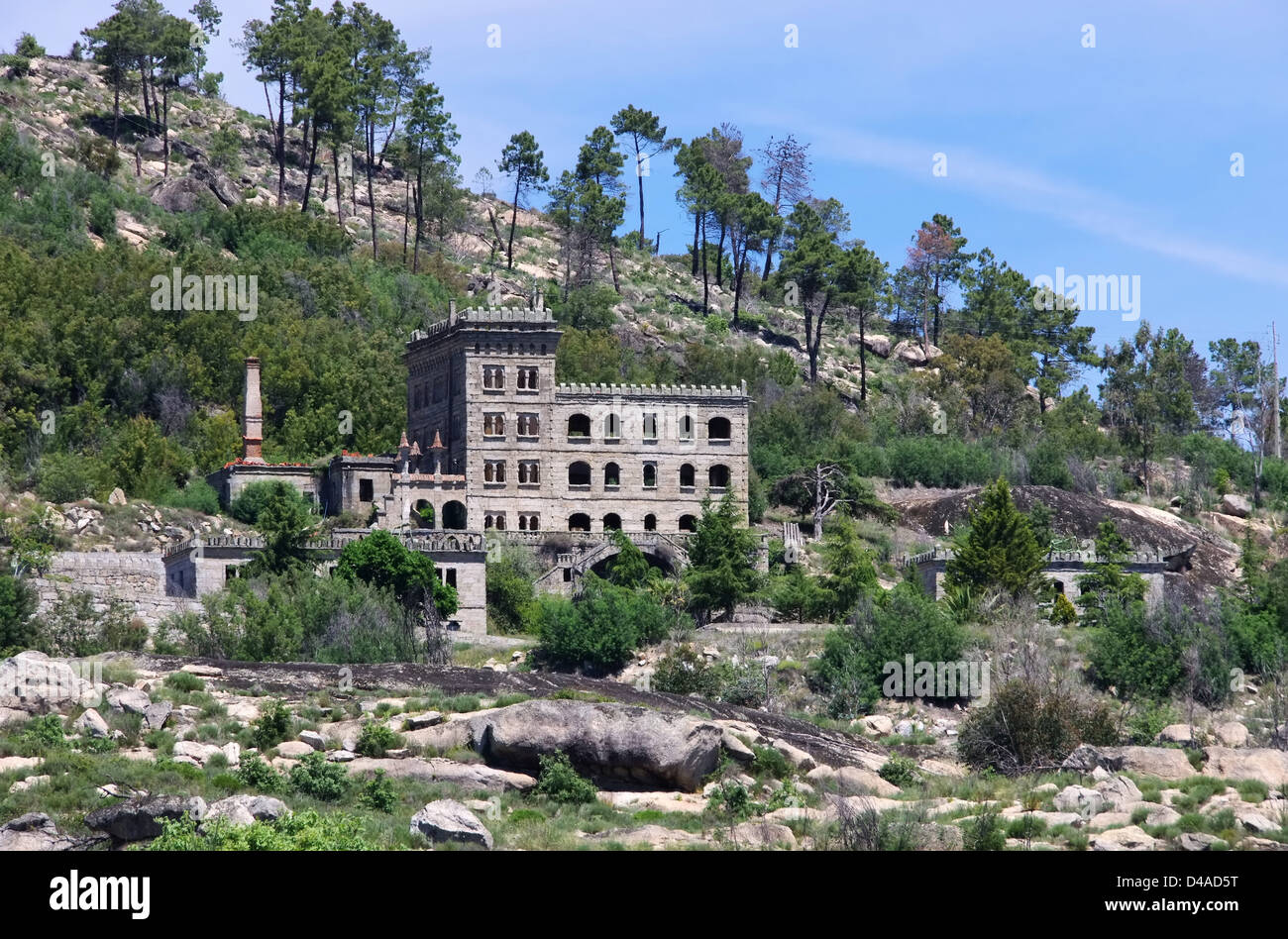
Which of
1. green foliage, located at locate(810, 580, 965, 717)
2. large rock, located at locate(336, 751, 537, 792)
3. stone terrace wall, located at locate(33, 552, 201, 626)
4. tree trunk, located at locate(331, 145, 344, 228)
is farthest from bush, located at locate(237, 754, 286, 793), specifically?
tree trunk, located at locate(331, 145, 344, 228)

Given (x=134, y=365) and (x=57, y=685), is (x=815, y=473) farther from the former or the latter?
(x=57, y=685)

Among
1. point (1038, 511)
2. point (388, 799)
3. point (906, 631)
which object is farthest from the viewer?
point (1038, 511)

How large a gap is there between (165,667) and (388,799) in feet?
41.2

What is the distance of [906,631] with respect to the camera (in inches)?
2544

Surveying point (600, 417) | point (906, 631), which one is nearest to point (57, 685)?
point (906, 631)

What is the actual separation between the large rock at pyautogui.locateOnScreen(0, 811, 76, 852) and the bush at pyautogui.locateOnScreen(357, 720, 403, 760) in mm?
9051

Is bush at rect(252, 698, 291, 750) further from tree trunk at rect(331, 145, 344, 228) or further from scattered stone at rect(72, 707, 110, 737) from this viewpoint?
tree trunk at rect(331, 145, 344, 228)

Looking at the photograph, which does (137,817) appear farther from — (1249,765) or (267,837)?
(1249,765)

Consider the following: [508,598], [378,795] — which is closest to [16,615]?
[508,598]

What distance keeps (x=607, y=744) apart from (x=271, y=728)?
281 inches

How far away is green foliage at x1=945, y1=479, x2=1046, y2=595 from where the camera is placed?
71562 mm

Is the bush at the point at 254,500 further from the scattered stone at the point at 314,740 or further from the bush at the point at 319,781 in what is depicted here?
the bush at the point at 319,781

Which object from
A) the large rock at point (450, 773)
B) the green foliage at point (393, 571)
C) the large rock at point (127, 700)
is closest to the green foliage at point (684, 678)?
the green foliage at point (393, 571)

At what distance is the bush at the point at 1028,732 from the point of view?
49.6 meters
